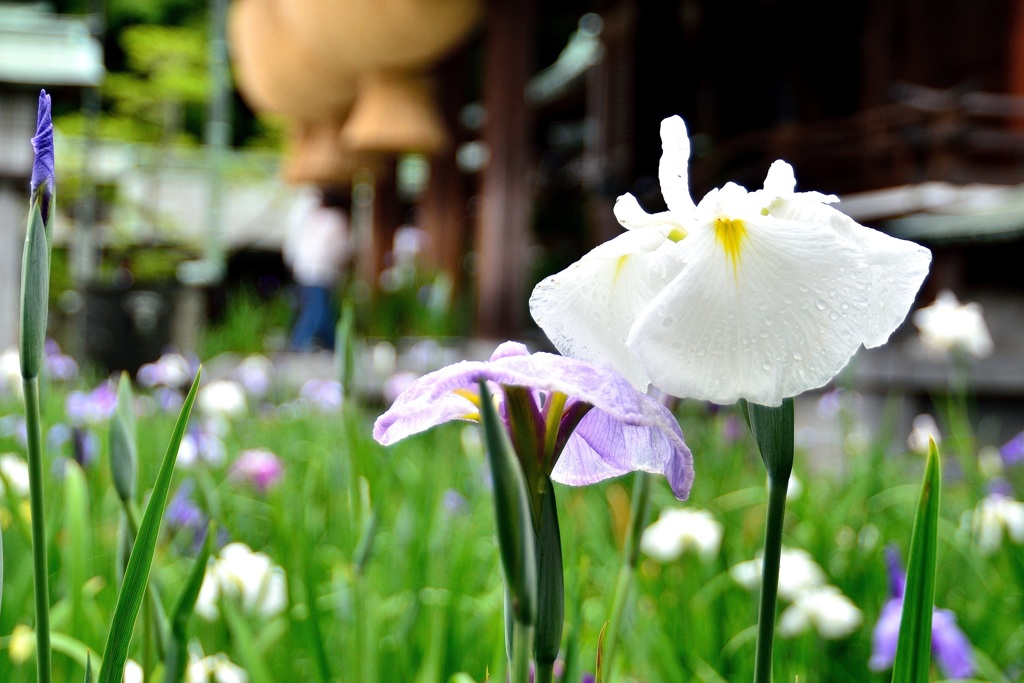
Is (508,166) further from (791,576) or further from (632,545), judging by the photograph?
(632,545)

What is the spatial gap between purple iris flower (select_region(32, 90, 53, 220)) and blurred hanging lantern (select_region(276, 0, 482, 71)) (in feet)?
12.5

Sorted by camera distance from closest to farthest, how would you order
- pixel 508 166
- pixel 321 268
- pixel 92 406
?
pixel 92 406 → pixel 508 166 → pixel 321 268

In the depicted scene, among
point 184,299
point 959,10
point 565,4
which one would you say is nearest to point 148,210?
point 184,299

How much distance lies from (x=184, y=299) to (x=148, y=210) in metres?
5.26

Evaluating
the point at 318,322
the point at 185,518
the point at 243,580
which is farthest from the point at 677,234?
the point at 318,322

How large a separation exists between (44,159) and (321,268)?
5815 mm

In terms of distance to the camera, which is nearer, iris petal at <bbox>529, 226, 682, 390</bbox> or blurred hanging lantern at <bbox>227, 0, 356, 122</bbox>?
iris petal at <bbox>529, 226, 682, 390</bbox>

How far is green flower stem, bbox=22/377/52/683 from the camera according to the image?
17.0 inches

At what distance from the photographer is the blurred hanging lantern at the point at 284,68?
5250 millimetres

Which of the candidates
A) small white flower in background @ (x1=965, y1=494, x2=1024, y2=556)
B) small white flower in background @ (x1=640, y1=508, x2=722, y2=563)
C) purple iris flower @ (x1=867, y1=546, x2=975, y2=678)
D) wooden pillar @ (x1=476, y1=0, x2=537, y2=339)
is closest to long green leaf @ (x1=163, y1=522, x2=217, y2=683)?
purple iris flower @ (x1=867, y1=546, x2=975, y2=678)

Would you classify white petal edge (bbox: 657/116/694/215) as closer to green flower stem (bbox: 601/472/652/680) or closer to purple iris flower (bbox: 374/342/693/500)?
purple iris flower (bbox: 374/342/693/500)

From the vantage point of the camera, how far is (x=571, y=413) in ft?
1.42

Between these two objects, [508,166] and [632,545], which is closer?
[632,545]

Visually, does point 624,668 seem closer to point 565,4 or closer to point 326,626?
point 326,626
